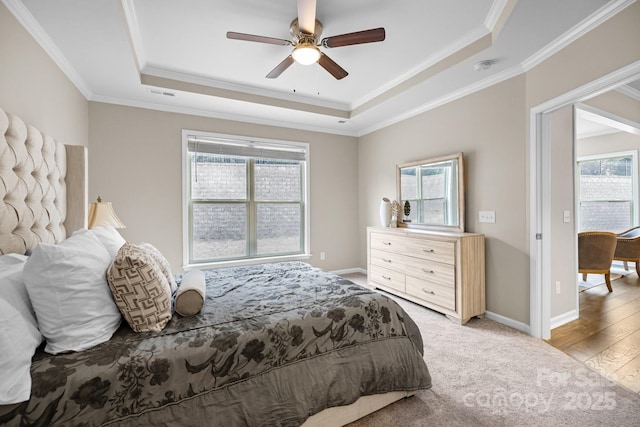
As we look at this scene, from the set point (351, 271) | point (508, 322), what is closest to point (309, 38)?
point (508, 322)

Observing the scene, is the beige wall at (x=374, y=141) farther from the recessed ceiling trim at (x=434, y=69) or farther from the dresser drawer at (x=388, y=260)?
the dresser drawer at (x=388, y=260)

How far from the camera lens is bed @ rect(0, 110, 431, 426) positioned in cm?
111

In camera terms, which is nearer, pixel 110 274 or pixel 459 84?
pixel 110 274

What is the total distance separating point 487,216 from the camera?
120 inches

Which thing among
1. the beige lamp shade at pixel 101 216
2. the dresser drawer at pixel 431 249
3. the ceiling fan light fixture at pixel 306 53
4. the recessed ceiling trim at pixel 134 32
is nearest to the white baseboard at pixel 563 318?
the dresser drawer at pixel 431 249

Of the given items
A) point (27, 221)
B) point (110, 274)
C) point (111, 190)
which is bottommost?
point (110, 274)

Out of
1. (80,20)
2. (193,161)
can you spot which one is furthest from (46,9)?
(193,161)

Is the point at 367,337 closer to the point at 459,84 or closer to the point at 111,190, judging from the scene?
Result: the point at 459,84

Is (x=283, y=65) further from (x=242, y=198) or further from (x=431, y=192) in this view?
(x=431, y=192)

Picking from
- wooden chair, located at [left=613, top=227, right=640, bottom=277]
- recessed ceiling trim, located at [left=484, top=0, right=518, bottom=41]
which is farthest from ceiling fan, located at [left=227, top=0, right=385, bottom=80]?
wooden chair, located at [left=613, top=227, right=640, bottom=277]

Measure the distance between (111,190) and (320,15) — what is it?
302cm

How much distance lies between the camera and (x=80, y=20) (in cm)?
199

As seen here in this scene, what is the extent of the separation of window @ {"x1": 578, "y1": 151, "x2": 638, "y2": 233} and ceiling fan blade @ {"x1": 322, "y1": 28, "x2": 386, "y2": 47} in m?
5.94

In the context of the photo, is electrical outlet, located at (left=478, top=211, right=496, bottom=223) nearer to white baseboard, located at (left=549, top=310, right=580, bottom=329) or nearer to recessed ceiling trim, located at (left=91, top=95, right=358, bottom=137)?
white baseboard, located at (left=549, top=310, right=580, bottom=329)
